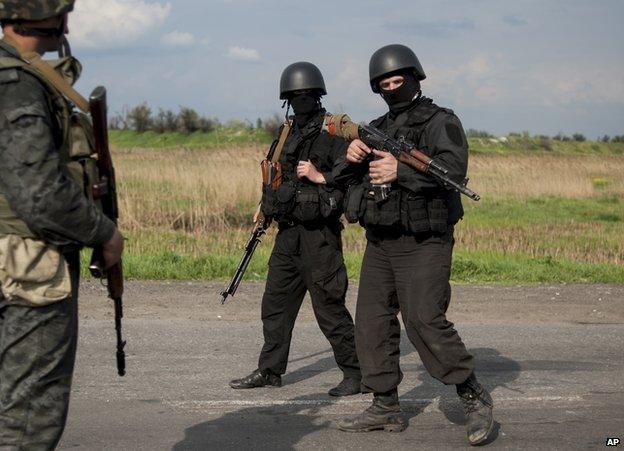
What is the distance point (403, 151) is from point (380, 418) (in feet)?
4.98

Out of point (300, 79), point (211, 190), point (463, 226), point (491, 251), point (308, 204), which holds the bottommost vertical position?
point (463, 226)

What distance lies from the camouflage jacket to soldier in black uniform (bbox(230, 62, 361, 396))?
314 cm

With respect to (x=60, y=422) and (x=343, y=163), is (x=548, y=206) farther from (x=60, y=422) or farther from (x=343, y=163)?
(x=60, y=422)

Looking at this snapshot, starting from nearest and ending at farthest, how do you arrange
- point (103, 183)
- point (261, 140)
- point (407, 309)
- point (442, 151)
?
point (103, 183) → point (442, 151) → point (407, 309) → point (261, 140)

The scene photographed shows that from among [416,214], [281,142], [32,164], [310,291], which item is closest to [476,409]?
[416,214]

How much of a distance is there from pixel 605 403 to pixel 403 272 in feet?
5.57

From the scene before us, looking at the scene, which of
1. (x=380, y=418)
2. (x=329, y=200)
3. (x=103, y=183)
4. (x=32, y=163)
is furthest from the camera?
(x=329, y=200)

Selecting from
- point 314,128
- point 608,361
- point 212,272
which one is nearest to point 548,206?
point 212,272

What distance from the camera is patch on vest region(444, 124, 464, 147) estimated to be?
536 cm

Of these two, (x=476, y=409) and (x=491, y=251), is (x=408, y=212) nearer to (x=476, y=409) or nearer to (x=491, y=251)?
(x=476, y=409)

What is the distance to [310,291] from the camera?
6.53m

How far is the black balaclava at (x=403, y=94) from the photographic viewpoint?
556cm

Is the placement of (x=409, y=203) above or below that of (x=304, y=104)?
below

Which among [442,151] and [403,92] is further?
[403,92]
